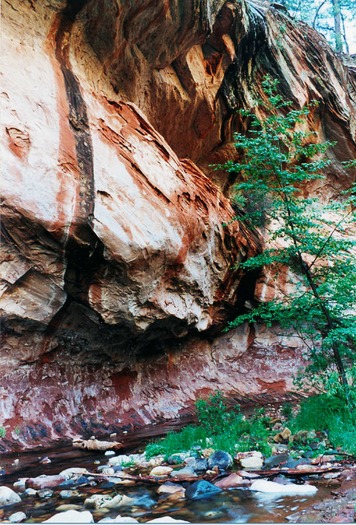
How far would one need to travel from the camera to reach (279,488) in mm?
3666

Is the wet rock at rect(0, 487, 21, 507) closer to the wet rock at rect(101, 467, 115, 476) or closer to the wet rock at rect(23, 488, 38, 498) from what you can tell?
the wet rock at rect(23, 488, 38, 498)

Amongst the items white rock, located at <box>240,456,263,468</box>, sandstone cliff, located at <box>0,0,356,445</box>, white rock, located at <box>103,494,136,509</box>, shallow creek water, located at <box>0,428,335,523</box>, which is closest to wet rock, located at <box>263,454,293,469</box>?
white rock, located at <box>240,456,263,468</box>

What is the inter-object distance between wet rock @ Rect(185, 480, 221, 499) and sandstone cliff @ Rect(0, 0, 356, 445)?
4087mm

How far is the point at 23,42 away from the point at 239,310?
27.7 ft

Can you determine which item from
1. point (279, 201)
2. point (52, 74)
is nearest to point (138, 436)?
point (279, 201)

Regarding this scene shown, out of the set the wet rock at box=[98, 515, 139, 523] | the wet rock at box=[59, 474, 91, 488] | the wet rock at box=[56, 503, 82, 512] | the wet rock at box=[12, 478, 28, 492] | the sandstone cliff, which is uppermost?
the sandstone cliff

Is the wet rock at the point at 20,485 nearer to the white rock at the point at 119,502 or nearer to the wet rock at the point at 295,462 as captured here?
the white rock at the point at 119,502

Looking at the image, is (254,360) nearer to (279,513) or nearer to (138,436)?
(138,436)

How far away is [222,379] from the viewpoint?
11719 mm

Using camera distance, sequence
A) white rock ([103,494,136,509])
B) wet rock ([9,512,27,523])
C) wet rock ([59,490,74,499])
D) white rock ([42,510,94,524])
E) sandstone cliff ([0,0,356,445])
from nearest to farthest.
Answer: white rock ([42,510,94,524])
wet rock ([9,512,27,523])
white rock ([103,494,136,509])
wet rock ([59,490,74,499])
sandstone cliff ([0,0,356,445])

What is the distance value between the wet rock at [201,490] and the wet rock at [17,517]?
133 cm

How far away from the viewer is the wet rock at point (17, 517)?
3.42m

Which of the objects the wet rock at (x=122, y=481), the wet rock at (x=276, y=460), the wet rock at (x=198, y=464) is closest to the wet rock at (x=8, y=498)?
the wet rock at (x=122, y=481)

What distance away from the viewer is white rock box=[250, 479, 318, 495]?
3544 millimetres
